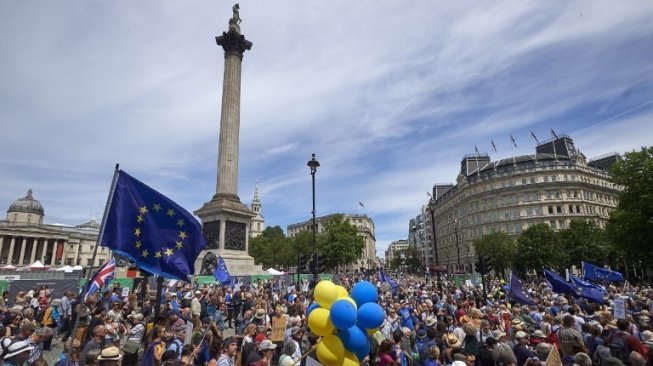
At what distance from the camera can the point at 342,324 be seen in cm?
598

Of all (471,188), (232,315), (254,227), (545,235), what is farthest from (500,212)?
(254,227)

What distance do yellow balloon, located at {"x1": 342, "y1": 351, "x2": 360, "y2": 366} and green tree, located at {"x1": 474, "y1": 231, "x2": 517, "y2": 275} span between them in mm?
66091

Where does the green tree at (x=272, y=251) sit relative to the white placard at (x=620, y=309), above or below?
above

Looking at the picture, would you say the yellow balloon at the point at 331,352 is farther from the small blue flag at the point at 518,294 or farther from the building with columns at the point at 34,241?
the building with columns at the point at 34,241

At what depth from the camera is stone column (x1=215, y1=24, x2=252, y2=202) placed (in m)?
34.4

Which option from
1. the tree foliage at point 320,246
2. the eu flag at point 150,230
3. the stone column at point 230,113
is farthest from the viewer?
the tree foliage at point 320,246

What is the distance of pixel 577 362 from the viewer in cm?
612

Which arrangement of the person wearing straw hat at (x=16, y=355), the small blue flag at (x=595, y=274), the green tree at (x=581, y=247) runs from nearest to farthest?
1. the person wearing straw hat at (x=16, y=355)
2. the small blue flag at (x=595, y=274)
3. the green tree at (x=581, y=247)

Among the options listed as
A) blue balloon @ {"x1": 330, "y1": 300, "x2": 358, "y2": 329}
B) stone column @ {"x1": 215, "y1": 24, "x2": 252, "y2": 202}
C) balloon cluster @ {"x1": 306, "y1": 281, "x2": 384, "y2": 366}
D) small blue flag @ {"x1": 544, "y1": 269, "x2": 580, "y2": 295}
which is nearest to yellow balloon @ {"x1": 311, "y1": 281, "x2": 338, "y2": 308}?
balloon cluster @ {"x1": 306, "y1": 281, "x2": 384, "y2": 366}

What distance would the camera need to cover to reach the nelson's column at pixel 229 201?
31.0 meters

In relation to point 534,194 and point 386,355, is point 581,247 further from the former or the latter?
point 386,355

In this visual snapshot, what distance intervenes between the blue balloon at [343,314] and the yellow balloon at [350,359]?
1.80 feet

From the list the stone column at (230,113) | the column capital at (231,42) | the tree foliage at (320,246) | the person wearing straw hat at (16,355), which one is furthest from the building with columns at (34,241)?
the person wearing straw hat at (16,355)

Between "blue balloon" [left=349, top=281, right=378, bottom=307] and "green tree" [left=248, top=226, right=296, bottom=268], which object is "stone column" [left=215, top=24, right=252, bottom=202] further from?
"green tree" [left=248, top=226, right=296, bottom=268]
